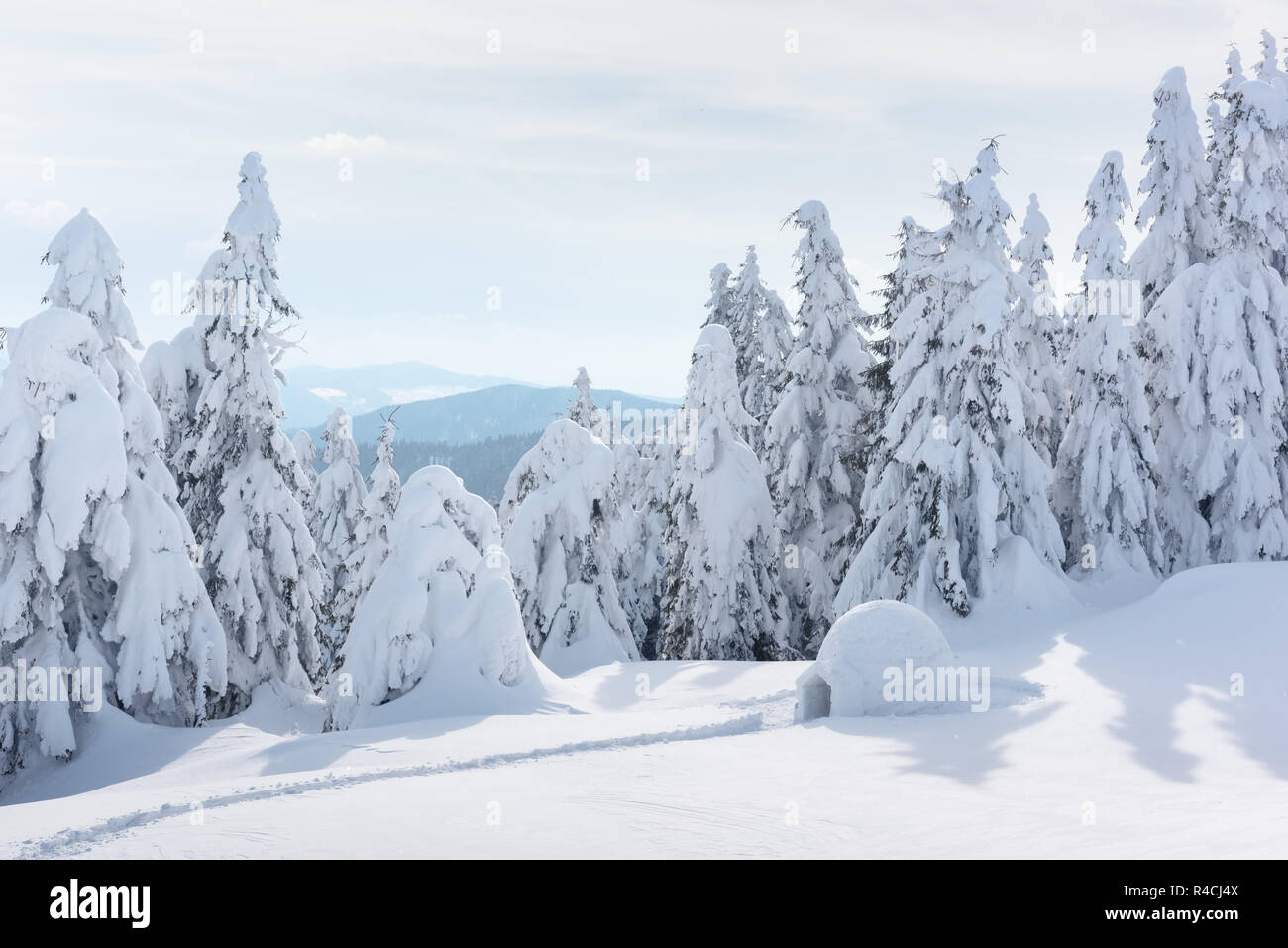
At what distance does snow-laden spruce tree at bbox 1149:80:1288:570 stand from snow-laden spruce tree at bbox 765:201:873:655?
8.37 meters

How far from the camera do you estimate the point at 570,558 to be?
26891mm

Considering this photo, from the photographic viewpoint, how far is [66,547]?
60.0 feet

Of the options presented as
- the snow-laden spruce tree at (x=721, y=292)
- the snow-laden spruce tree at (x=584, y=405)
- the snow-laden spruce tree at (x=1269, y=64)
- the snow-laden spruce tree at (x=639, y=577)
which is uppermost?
the snow-laden spruce tree at (x=1269, y=64)

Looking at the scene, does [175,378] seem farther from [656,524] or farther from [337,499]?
[656,524]

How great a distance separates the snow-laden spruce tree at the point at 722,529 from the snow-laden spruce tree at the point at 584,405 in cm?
782

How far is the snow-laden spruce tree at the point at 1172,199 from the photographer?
27672 mm

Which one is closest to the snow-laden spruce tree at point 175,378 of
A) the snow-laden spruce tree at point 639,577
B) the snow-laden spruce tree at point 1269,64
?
the snow-laden spruce tree at point 639,577

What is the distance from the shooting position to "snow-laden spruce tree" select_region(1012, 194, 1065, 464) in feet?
85.4

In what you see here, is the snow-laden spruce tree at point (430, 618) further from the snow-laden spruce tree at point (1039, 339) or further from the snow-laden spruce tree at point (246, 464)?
the snow-laden spruce tree at point (1039, 339)

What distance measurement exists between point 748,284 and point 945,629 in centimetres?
1681

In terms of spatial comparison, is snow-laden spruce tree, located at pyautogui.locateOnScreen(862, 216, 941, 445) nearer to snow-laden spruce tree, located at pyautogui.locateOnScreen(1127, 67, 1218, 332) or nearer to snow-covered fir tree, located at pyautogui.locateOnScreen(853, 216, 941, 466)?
snow-covered fir tree, located at pyautogui.locateOnScreen(853, 216, 941, 466)

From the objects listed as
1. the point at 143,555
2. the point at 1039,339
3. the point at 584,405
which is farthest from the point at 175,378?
the point at 1039,339

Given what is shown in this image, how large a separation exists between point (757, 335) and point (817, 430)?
7043 mm

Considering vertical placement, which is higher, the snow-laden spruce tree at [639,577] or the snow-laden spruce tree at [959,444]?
the snow-laden spruce tree at [959,444]
